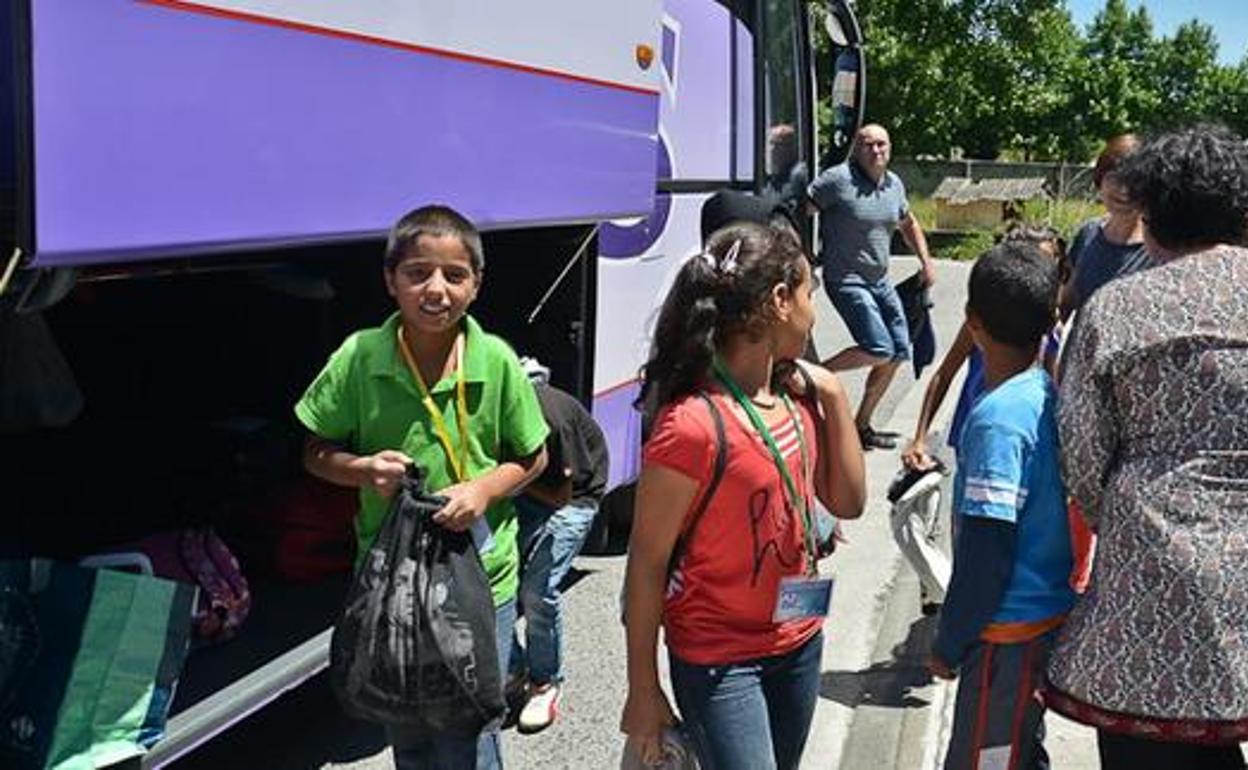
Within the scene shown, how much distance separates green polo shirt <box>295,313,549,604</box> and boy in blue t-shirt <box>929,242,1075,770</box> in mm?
940

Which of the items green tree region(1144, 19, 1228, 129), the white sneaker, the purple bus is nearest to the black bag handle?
the purple bus

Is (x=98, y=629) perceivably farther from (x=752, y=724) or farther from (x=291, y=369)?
(x=291, y=369)

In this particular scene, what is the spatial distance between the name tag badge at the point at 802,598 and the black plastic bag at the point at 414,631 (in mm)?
619

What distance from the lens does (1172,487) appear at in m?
2.37

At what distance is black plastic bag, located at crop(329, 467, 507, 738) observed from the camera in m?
2.58

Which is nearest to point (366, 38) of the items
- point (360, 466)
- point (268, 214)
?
point (268, 214)

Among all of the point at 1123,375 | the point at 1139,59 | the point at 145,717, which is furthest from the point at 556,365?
the point at 1139,59

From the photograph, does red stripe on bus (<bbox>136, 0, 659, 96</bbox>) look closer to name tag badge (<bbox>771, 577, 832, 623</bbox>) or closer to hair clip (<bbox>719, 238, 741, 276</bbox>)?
hair clip (<bbox>719, 238, 741, 276</bbox>)

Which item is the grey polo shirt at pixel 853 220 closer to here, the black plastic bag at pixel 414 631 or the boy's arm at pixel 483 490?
the boy's arm at pixel 483 490

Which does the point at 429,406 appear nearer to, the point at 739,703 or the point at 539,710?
the point at 739,703

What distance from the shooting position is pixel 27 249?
1970 mm

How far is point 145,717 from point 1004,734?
175 centimetres

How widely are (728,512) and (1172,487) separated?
799mm

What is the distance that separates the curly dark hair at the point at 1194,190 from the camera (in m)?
2.44
